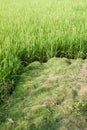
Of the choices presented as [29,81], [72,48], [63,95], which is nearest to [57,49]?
[72,48]

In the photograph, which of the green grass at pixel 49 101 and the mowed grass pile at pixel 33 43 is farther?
the mowed grass pile at pixel 33 43

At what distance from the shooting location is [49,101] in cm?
235

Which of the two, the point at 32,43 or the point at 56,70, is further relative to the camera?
the point at 32,43

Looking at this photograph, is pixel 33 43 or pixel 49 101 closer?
pixel 49 101

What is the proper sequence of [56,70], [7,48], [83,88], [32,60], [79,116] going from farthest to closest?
1. [32,60]
2. [7,48]
3. [56,70]
4. [83,88]
5. [79,116]

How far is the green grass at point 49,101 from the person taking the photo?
6.96 ft

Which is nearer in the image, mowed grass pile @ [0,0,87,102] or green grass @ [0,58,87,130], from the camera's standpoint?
green grass @ [0,58,87,130]

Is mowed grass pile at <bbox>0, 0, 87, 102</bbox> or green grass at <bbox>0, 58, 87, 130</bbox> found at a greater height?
mowed grass pile at <bbox>0, 0, 87, 102</bbox>

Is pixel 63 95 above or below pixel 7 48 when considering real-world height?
below

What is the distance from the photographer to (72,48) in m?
3.54

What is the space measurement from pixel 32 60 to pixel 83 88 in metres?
1.00

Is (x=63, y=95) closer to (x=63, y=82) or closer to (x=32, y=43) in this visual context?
(x=63, y=82)

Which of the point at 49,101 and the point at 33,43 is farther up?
Result: the point at 33,43

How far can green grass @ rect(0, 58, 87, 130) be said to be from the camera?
6.96ft
